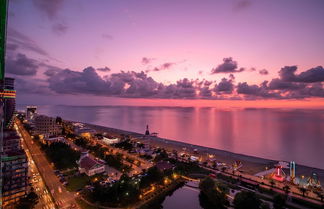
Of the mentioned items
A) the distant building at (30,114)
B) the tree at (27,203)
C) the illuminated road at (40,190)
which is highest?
the distant building at (30,114)

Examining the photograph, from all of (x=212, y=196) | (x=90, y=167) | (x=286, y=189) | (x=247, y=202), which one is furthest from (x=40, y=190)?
(x=286, y=189)

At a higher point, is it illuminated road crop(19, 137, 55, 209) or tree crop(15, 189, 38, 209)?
tree crop(15, 189, 38, 209)

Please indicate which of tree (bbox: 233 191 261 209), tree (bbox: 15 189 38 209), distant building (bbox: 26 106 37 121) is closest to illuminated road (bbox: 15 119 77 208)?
tree (bbox: 15 189 38 209)

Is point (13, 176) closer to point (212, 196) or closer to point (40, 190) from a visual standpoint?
point (40, 190)

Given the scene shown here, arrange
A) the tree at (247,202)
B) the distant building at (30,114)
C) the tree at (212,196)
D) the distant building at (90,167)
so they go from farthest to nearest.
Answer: the distant building at (30,114)
the distant building at (90,167)
the tree at (212,196)
the tree at (247,202)

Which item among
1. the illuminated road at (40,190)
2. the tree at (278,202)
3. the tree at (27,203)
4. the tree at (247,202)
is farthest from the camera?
the tree at (278,202)

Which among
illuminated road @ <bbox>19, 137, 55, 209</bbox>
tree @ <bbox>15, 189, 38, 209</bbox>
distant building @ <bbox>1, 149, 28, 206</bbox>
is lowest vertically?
illuminated road @ <bbox>19, 137, 55, 209</bbox>

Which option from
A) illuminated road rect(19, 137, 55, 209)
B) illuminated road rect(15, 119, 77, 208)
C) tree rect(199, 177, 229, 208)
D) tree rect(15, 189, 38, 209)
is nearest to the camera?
tree rect(15, 189, 38, 209)

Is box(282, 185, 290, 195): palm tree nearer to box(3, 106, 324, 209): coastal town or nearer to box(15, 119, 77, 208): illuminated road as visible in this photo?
box(3, 106, 324, 209): coastal town

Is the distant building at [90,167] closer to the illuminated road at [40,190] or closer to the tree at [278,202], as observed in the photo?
the illuminated road at [40,190]

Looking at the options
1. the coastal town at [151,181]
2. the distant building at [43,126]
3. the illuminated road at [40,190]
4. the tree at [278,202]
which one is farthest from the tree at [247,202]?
the distant building at [43,126]

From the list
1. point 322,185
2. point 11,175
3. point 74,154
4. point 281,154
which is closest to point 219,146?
point 281,154
